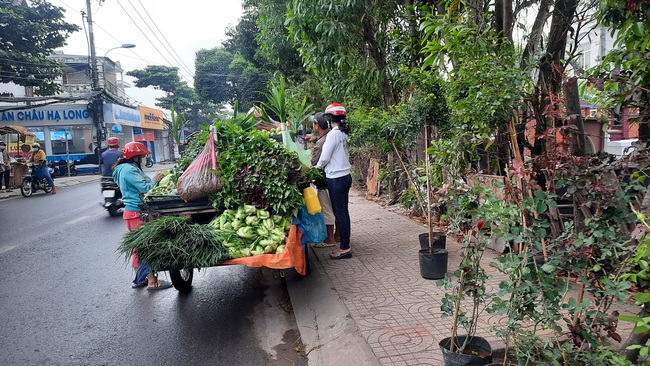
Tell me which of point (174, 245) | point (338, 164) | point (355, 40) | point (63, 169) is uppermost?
point (355, 40)

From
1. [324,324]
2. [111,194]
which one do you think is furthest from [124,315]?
[111,194]

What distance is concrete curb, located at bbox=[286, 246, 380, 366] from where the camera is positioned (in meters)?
3.69

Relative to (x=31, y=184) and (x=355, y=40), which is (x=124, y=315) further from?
(x=31, y=184)

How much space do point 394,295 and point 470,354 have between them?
1.81m

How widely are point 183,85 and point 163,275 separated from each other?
4759 centimetres

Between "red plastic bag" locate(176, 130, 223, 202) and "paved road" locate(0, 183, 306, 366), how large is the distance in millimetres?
1263

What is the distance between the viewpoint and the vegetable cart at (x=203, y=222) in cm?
455

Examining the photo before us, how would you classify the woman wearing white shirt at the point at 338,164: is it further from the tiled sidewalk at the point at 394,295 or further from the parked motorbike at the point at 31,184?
the parked motorbike at the point at 31,184

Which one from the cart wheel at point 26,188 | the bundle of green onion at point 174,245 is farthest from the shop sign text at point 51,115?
Result: the bundle of green onion at point 174,245

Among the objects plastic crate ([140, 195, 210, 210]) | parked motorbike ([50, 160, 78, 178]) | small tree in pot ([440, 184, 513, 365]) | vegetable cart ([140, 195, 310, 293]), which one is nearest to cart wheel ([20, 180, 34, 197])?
parked motorbike ([50, 160, 78, 178])

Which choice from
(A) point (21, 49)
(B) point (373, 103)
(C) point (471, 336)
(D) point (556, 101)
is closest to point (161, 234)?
(C) point (471, 336)

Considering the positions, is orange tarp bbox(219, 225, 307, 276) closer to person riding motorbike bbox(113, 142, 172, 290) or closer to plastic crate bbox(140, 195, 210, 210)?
plastic crate bbox(140, 195, 210, 210)

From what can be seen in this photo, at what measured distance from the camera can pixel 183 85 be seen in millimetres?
51000

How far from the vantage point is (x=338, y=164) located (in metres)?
6.13
